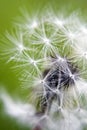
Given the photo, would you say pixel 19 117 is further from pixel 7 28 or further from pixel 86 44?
pixel 7 28

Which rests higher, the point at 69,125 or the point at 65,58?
the point at 65,58

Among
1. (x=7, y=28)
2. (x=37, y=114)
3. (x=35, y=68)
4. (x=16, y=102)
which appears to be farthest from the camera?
(x=7, y=28)

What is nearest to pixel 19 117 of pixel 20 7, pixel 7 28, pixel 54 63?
pixel 54 63

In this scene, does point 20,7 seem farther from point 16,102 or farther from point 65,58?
point 65,58

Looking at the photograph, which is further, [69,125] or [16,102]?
[16,102]

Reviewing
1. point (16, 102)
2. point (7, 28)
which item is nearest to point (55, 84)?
point (16, 102)

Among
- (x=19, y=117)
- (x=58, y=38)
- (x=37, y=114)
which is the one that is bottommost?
(x=37, y=114)

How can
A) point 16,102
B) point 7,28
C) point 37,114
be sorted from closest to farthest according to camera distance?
1. point 37,114
2. point 16,102
3. point 7,28
